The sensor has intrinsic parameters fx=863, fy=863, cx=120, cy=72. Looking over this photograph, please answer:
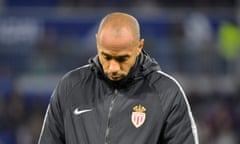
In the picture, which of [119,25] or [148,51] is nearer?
[119,25]

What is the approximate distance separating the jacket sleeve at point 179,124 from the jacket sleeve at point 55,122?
22.3 inches

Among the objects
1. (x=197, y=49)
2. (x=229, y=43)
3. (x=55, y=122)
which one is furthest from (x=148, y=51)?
(x=55, y=122)

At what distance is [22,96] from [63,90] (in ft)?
26.9

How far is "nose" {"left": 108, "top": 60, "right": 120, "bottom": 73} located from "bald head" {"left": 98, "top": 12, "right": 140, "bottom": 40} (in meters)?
0.14

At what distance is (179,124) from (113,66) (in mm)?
466

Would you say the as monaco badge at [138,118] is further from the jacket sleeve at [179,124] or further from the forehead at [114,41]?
the forehead at [114,41]

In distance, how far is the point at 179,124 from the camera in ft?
14.8

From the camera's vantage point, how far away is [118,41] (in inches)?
175

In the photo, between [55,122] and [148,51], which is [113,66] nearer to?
[55,122]

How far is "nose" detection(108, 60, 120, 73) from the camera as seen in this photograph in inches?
174

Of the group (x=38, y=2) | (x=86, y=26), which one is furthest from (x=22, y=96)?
(x=38, y=2)

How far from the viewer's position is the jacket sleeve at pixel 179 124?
450 centimetres

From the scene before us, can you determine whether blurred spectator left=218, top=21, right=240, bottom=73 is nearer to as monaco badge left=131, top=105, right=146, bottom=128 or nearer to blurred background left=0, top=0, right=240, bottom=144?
blurred background left=0, top=0, right=240, bottom=144

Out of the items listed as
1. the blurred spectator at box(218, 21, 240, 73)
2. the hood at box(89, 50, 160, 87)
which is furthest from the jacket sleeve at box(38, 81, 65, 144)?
the blurred spectator at box(218, 21, 240, 73)
